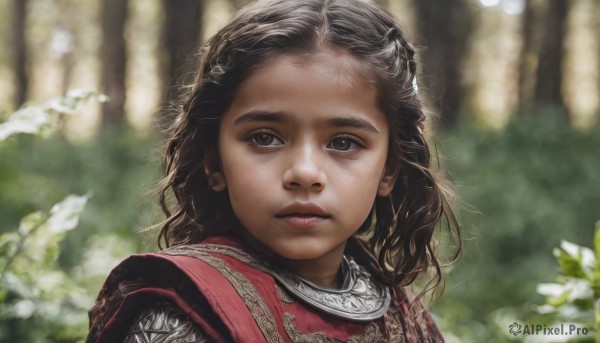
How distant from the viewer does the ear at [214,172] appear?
7.73 feet

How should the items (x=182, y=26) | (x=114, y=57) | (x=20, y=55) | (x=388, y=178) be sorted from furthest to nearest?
(x=20, y=55), (x=114, y=57), (x=182, y=26), (x=388, y=178)

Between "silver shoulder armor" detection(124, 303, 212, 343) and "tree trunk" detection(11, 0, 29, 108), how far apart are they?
1765 cm

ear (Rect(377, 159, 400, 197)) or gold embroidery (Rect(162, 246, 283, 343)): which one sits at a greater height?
ear (Rect(377, 159, 400, 197))

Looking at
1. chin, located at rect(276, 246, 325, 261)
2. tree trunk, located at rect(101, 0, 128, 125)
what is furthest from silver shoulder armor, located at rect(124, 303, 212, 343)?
tree trunk, located at rect(101, 0, 128, 125)

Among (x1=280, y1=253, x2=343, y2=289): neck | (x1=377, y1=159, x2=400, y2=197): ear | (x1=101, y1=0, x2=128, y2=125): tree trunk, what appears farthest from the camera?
(x1=101, y1=0, x2=128, y2=125): tree trunk

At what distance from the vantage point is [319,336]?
2.10 metres

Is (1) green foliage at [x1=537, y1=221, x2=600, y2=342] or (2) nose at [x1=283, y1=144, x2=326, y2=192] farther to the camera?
(1) green foliage at [x1=537, y1=221, x2=600, y2=342]

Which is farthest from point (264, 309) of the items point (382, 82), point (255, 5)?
point (255, 5)

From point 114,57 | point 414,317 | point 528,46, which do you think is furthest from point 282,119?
point 528,46

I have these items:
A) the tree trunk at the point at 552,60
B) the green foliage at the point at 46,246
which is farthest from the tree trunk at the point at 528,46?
the green foliage at the point at 46,246

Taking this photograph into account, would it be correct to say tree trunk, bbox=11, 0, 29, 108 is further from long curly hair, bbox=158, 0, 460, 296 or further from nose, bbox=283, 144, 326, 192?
nose, bbox=283, 144, 326, 192

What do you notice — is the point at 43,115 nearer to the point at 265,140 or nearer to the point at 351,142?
the point at 265,140

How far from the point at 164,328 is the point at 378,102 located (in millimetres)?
873

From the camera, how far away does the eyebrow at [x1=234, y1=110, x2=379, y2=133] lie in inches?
82.7
